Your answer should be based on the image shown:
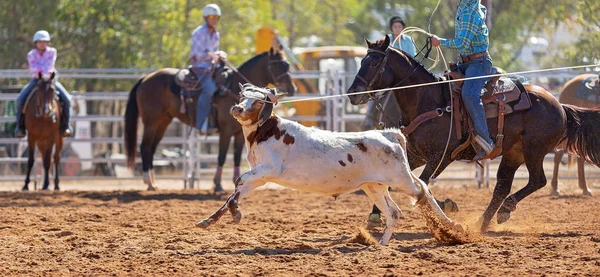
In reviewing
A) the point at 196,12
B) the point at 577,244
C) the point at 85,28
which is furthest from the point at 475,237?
the point at 196,12

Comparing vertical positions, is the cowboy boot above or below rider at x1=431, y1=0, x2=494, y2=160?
below

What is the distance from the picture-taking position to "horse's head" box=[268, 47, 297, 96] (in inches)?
538

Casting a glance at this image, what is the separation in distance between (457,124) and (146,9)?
14.7m

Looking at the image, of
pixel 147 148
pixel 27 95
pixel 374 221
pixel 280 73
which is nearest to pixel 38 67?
pixel 27 95

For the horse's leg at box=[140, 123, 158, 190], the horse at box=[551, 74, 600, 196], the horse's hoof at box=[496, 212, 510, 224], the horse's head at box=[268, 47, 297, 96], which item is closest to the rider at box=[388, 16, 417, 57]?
the horse's head at box=[268, 47, 297, 96]

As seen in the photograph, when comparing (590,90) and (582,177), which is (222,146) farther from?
(590,90)

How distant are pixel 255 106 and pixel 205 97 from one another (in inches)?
266

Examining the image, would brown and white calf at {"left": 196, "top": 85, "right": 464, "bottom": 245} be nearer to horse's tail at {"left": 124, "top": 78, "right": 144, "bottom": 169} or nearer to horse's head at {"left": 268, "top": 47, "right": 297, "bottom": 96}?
horse's head at {"left": 268, "top": 47, "right": 297, "bottom": 96}

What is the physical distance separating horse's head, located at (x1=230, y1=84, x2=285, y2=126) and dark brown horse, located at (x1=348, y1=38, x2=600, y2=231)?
1434mm

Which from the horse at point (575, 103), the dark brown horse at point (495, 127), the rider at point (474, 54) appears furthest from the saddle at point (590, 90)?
the rider at point (474, 54)

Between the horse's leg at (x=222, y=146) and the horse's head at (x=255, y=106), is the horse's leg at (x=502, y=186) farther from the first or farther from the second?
the horse's leg at (x=222, y=146)

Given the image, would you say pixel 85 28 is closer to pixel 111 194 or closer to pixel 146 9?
pixel 146 9

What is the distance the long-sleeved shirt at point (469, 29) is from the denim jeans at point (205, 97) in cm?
595

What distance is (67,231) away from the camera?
8.62 meters
